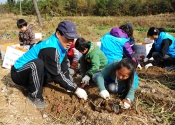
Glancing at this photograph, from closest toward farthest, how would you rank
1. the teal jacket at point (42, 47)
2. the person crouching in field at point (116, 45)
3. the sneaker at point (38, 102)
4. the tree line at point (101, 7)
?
the teal jacket at point (42, 47)
the sneaker at point (38, 102)
the person crouching in field at point (116, 45)
the tree line at point (101, 7)

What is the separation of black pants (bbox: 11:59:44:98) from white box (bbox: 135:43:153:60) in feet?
9.18

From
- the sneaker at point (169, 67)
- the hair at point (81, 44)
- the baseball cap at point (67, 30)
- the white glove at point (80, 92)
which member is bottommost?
the sneaker at point (169, 67)

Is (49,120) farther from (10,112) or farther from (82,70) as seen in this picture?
(82,70)

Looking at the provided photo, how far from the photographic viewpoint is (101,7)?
869 inches

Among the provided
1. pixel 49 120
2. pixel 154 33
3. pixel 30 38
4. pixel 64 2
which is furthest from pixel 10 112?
pixel 64 2

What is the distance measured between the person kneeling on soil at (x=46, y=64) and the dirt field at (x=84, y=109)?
0.16 metres

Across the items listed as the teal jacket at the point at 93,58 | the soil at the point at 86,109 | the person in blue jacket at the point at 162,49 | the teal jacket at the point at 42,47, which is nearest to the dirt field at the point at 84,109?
the soil at the point at 86,109

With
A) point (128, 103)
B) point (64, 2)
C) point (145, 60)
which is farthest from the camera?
point (64, 2)

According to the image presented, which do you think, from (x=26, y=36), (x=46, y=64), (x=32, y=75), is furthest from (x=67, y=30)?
(x=26, y=36)

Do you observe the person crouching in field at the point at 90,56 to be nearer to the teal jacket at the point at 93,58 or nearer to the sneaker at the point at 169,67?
the teal jacket at the point at 93,58

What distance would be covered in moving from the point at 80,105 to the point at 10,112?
0.85m

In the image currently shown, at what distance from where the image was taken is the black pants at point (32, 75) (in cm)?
258

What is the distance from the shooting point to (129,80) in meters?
2.61

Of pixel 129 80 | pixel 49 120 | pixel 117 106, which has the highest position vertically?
pixel 129 80
